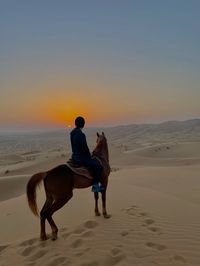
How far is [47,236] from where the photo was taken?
8.17 meters

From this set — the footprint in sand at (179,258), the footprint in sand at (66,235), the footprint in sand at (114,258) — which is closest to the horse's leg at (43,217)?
the footprint in sand at (66,235)

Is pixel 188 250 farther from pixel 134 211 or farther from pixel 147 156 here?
pixel 147 156

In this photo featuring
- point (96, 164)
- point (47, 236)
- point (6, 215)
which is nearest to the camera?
point (47, 236)

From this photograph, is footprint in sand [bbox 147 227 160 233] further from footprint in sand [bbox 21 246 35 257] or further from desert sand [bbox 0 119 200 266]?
footprint in sand [bbox 21 246 35 257]

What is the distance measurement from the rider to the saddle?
93 mm

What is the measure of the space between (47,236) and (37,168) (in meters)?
20.7

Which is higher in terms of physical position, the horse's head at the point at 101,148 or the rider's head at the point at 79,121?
the rider's head at the point at 79,121

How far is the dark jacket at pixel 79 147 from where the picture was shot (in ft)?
28.8

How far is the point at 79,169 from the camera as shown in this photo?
854 cm

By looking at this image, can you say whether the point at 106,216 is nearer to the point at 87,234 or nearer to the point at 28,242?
the point at 87,234

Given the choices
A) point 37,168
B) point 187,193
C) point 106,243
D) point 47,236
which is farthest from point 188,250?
point 37,168

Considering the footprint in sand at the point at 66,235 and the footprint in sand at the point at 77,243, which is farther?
the footprint in sand at the point at 66,235

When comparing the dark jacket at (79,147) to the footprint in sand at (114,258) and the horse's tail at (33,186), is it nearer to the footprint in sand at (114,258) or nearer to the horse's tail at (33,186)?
the horse's tail at (33,186)

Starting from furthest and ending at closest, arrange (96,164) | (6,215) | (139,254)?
(6,215) < (96,164) < (139,254)
